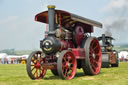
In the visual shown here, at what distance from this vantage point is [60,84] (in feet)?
22.4

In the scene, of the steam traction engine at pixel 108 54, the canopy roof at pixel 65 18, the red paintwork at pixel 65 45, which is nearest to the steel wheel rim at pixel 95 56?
the canopy roof at pixel 65 18

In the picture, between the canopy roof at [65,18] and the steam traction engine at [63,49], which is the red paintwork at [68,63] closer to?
the steam traction engine at [63,49]

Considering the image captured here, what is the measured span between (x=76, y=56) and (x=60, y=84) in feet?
7.71

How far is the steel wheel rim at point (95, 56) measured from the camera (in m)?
10.1

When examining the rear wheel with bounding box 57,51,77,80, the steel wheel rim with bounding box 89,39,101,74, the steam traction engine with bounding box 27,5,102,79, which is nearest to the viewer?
the rear wheel with bounding box 57,51,77,80

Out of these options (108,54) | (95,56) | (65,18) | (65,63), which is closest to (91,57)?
(95,56)

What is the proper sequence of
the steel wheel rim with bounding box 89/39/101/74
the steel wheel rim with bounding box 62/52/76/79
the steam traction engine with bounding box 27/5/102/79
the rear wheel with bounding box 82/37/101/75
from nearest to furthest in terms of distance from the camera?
the steel wheel rim with bounding box 62/52/76/79, the steam traction engine with bounding box 27/5/102/79, the rear wheel with bounding box 82/37/101/75, the steel wheel rim with bounding box 89/39/101/74

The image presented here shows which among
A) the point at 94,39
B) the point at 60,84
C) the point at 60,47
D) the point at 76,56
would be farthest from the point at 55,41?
the point at 94,39

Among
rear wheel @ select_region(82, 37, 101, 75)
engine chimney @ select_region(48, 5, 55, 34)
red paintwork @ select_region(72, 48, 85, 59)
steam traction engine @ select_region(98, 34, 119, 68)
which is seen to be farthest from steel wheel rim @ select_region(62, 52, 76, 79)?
steam traction engine @ select_region(98, 34, 119, 68)

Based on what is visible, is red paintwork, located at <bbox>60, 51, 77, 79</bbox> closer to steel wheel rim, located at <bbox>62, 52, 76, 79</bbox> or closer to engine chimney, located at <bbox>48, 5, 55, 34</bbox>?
steel wheel rim, located at <bbox>62, 52, 76, 79</bbox>

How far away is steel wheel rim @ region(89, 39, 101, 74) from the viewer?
10.1 metres

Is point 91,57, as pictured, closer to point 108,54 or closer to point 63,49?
point 63,49

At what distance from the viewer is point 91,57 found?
10.1 meters

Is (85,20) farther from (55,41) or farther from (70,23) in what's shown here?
(55,41)
